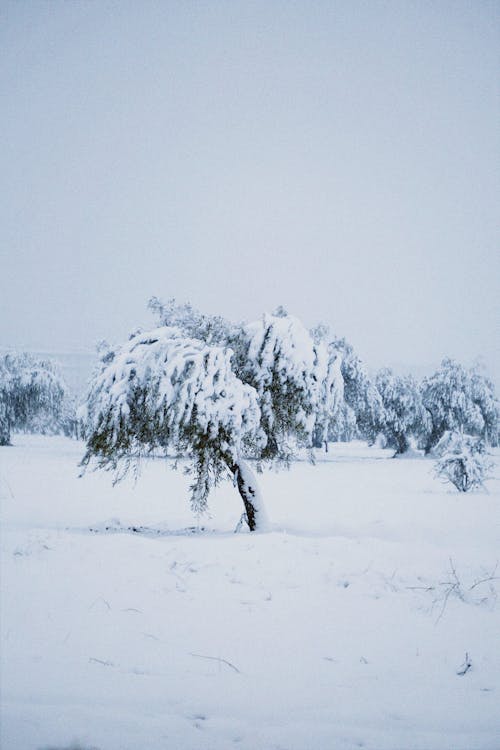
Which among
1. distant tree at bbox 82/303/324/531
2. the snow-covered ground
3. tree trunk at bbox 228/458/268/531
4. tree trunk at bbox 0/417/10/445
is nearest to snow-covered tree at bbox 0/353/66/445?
tree trunk at bbox 0/417/10/445

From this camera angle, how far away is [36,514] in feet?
39.9

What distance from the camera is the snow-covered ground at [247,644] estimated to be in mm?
3027

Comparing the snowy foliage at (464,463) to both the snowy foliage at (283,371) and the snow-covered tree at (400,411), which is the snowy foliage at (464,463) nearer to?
the snowy foliage at (283,371)

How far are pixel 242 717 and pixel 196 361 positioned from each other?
21.0ft

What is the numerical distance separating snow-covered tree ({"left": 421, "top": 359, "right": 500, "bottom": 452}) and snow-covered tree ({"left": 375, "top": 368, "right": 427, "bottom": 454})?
1334 millimetres

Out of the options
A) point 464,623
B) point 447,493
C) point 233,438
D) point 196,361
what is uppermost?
point 196,361

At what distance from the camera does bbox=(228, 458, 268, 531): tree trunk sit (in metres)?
10.2

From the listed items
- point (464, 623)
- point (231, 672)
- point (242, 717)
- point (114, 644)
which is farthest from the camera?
point (464, 623)

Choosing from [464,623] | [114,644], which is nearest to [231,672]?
[114,644]

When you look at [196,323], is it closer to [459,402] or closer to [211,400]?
[211,400]

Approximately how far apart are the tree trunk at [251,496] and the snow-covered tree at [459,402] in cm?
3406

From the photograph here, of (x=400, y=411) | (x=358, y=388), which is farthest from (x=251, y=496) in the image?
(x=400, y=411)

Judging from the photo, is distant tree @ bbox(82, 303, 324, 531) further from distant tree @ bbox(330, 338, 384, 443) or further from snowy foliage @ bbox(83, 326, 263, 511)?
distant tree @ bbox(330, 338, 384, 443)

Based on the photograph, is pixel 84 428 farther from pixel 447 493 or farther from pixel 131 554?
pixel 447 493
